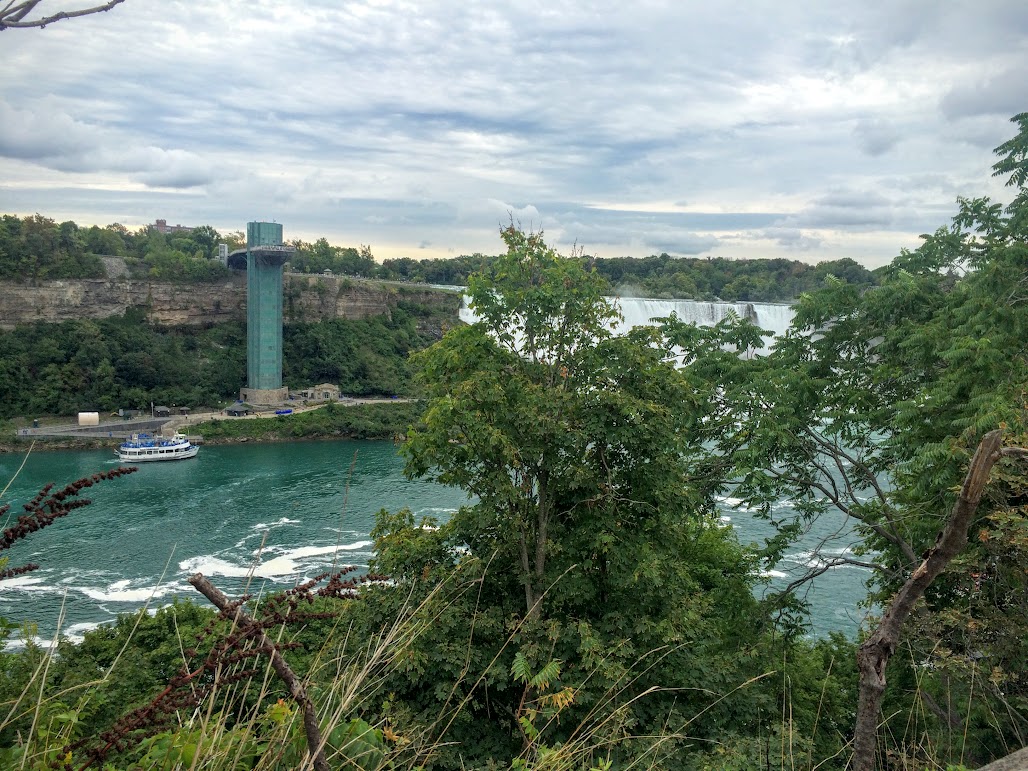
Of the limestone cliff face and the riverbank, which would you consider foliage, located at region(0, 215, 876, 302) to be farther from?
the riverbank

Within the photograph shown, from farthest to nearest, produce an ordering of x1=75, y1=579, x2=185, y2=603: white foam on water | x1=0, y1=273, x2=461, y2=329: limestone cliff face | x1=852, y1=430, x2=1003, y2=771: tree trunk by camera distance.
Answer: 1. x1=0, y1=273, x2=461, y2=329: limestone cliff face
2. x1=75, y1=579, x2=185, y2=603: white foam on water
3. x1=852, y1=430, x2=1003, y2=771: tree trunk

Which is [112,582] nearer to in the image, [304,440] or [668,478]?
[668,478]

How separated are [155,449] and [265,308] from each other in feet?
55.8

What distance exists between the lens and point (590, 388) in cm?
677

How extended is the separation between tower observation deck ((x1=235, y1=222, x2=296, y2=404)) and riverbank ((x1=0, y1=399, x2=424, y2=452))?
491 centimetres

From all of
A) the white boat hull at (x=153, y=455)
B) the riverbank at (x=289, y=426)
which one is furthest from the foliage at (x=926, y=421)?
the riverbank at (x=289, y=426)

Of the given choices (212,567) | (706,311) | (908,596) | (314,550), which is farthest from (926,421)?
(706,311)

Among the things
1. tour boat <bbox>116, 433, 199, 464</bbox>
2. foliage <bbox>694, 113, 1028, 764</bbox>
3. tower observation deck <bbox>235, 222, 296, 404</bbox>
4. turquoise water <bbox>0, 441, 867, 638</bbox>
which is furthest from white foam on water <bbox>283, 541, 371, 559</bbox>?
tower observation deck <bbox>235, 222, 296, 404</bbox>

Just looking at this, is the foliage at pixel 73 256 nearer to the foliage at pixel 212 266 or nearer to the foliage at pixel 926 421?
the foliage at pixel 212 266

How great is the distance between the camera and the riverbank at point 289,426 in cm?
3912

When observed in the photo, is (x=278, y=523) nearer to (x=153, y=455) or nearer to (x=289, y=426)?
(x=153, y=455)

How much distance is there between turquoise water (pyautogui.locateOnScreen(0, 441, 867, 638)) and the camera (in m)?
15.9

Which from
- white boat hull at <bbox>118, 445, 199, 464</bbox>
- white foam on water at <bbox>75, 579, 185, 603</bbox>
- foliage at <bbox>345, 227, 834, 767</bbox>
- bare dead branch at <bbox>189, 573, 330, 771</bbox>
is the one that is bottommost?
white boat hull at <bbox>118, 445, 199, 464</bbox>

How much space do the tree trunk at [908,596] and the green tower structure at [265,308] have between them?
48.0 metres
